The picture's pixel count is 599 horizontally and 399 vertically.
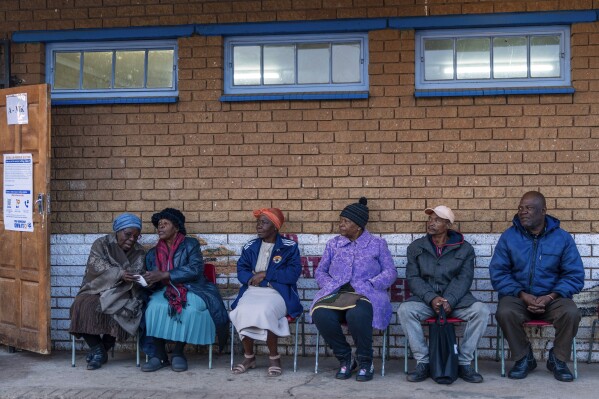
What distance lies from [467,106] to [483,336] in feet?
6.66

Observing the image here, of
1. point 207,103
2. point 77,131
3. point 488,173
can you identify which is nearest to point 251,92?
point 207,103

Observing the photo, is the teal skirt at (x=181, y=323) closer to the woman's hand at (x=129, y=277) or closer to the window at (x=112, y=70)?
the woman's hand at (x=129, y=277)

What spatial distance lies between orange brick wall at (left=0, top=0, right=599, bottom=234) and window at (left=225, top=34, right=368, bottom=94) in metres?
0.15

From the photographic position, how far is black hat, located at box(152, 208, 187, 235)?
7.26 metres

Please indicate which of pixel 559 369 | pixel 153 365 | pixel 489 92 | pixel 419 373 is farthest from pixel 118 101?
pixel 559 369

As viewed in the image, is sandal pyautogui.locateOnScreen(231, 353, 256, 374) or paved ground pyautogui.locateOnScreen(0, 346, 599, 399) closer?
paved ground pyautogui.locateOnScreen(0, 346, 599, 399)

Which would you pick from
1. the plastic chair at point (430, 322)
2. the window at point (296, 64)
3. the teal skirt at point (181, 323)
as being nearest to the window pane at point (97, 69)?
the window at point (296, 64)

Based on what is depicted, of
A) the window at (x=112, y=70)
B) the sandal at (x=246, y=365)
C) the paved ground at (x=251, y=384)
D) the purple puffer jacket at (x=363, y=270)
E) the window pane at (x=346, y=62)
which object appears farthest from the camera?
the window at (x=112, y=70)

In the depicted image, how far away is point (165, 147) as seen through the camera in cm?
775

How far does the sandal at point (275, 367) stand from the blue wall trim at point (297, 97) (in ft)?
7.59

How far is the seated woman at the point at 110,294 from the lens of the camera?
7008 millimetres

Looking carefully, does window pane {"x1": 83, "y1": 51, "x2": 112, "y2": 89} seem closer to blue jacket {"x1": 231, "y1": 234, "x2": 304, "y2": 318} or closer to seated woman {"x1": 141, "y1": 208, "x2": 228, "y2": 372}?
seated woman {"x1": 141, "y1": 208, "x2": 228, "y2": 372}

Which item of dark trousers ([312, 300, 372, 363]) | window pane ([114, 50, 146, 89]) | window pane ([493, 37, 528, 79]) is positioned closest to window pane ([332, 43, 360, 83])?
window pane ([493, 37, 528, 79])

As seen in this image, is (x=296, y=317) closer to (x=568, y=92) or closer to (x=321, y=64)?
(x=321, y=64)
